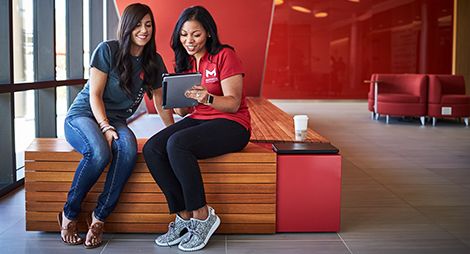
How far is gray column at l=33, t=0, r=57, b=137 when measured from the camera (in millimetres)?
5871

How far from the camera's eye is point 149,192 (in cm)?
354

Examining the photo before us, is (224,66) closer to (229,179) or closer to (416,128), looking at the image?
(229,179)

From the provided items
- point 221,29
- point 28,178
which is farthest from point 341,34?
point 28,178

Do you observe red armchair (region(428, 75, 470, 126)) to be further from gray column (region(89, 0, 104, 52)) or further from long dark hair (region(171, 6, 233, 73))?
long dark hair (region(171, 6, 233, 73))

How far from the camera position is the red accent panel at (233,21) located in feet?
31.6

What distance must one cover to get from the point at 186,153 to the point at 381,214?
1580mm

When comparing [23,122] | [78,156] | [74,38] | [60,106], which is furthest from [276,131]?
[74,38]

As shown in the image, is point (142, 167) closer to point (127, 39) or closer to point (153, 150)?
point (153, 150)

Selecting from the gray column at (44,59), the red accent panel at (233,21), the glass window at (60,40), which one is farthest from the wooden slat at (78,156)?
the red accent panel at (233,21)

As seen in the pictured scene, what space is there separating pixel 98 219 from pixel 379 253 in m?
1.55

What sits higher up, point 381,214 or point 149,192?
point 149,192

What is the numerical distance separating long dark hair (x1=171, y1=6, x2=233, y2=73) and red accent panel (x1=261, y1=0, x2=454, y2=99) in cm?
1247

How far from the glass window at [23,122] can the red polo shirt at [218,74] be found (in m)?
2.09

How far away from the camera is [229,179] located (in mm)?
3539
